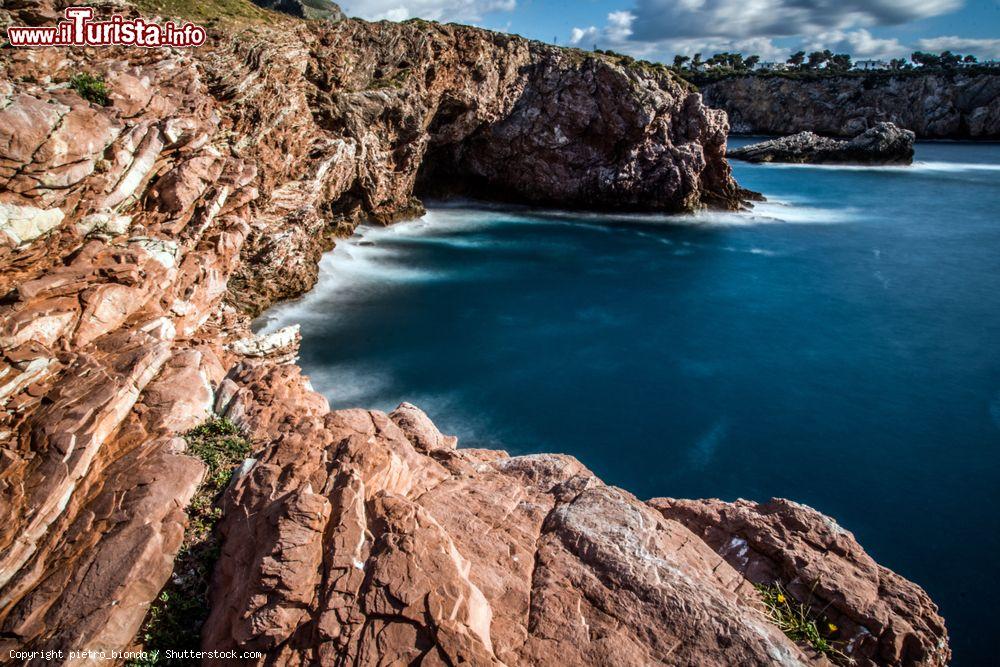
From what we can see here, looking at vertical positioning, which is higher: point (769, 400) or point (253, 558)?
point (253, 558)

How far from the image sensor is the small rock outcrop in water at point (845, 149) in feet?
275

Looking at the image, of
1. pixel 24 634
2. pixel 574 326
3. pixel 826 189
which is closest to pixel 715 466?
pixel 574 326

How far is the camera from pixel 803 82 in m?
119

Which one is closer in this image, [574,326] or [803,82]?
[574,326]

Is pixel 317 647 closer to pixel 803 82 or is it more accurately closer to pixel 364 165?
pixel 364 165

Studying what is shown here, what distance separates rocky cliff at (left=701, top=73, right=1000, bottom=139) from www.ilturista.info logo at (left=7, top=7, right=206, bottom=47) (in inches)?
5243

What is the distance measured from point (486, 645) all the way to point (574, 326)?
23726mm

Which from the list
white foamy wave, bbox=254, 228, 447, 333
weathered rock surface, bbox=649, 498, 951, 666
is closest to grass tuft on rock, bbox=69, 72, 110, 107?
white foamy wave, bbox=254, 228, 447, 333

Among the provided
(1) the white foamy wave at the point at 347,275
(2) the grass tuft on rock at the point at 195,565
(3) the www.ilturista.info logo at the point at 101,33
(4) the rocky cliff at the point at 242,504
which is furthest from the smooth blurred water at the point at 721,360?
(3) the www.ilturista.info logo at the point at 101,33

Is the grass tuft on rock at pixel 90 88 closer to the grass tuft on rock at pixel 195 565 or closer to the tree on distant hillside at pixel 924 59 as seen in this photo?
the grass tuft on rock at pixel 195 565

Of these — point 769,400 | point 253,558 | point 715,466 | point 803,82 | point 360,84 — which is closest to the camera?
point 253,558

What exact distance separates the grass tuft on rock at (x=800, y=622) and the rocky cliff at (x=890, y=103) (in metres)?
139

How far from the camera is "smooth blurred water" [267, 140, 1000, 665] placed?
1745cm

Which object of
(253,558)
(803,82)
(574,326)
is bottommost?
(574,326)
